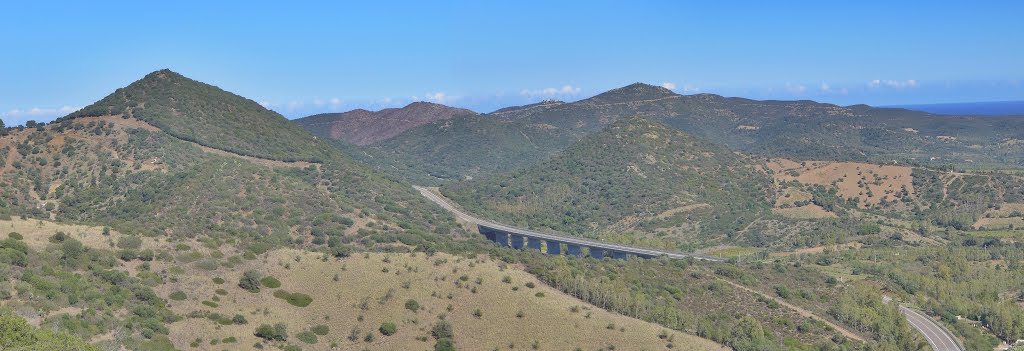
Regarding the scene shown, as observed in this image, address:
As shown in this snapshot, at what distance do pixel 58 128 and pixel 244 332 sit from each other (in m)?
70.6

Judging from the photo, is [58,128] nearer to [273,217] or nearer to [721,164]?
[273,217]

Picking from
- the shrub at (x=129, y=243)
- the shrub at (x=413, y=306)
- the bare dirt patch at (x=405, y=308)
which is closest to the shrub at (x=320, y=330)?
the bare dirt patch at (x=405, y=308)

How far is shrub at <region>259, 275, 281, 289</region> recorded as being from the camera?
225 ft

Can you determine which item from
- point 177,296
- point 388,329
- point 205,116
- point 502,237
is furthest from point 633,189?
point 177,296

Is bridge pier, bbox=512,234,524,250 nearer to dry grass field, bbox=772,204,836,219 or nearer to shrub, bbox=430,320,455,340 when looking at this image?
dry grass field, bbox=772,204,836,219

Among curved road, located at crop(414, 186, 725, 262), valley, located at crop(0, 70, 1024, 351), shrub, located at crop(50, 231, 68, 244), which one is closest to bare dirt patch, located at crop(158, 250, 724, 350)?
valley, located at crop(0, 70, 1024, 351)

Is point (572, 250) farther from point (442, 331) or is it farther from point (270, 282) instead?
point (442, 331)

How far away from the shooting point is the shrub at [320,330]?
61656 millimetres

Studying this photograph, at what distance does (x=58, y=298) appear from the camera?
2064 inches

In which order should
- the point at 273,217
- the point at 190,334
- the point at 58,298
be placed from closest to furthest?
the point at 58,298 < the point at 190,334 < the point at 273,217

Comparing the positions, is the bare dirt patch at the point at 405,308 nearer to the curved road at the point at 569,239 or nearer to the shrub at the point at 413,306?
the shrub at the point at 413,306

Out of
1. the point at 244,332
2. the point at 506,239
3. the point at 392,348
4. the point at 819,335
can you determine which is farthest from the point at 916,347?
the point at 506,239

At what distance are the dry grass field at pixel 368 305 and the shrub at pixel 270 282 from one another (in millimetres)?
536

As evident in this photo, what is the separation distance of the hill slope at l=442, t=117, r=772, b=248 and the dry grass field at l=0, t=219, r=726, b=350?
225 feet
